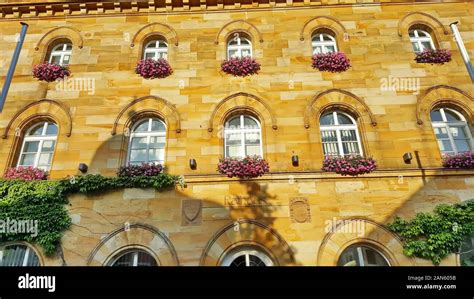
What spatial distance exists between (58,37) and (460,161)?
48.9 ft

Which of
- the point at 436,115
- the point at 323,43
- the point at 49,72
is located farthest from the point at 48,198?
the point at 436,115

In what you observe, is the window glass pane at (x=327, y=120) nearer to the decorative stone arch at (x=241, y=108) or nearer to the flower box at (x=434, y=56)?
the decorative stone arch at (x=241, y=108)

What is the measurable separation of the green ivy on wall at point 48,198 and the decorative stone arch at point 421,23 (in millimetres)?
9976

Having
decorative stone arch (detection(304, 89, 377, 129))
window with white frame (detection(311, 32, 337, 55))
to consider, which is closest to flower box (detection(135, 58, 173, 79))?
decorative stone arch (detection(304, 89, 377, 129))

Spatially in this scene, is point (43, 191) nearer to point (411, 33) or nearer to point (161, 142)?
→ point (161, 142)

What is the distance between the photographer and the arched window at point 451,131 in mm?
10352

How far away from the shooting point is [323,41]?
490 inches

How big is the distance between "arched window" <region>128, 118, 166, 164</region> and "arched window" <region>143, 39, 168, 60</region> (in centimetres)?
283

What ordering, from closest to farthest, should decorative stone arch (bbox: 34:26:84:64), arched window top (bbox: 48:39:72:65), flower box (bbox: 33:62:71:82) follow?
1. flower box (bbox: 33:62:71:82)
2. decorative stone arch (bbox: 34:26:84:64)
3. arched window top (bbox: 48:39:72:65)

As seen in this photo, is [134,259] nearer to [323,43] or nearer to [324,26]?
[323,43]

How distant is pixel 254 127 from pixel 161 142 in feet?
10.4

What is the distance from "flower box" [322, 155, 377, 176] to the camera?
9680mm

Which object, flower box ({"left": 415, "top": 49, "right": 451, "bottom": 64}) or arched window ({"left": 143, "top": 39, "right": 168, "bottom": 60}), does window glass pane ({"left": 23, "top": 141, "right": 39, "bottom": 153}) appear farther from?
flower box ({"left": 415, "top": 49, "right": 451, "bottom": 64})
